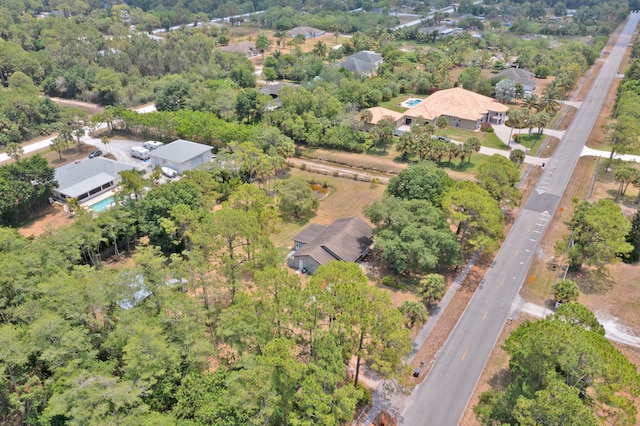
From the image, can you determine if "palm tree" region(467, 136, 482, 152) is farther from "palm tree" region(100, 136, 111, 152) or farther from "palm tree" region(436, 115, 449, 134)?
"palm tree" region(100, 136, 111, 152)

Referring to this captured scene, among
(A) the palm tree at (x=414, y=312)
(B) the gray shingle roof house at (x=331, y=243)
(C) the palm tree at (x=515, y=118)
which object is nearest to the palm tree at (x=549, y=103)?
(C) the palm tree at (x=515, y=118)

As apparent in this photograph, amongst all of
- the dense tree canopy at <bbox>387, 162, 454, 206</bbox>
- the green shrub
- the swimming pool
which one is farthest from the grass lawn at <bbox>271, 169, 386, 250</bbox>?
the swimming pool

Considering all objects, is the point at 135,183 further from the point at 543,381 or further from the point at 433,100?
the point at 433,100

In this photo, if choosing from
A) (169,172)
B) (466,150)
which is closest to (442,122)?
(466,150)

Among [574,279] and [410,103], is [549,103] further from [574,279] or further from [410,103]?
[574,279]

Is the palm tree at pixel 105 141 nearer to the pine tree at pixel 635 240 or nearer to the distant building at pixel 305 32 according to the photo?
the pine tree at pixel 635 240

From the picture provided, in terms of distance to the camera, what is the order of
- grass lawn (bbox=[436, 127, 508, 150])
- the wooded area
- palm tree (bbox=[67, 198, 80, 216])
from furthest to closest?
grass lawn (bbox=[436, 127, 508, 150]), palm tree (bbox=[67, 198, 80, 216]), the wooded area
